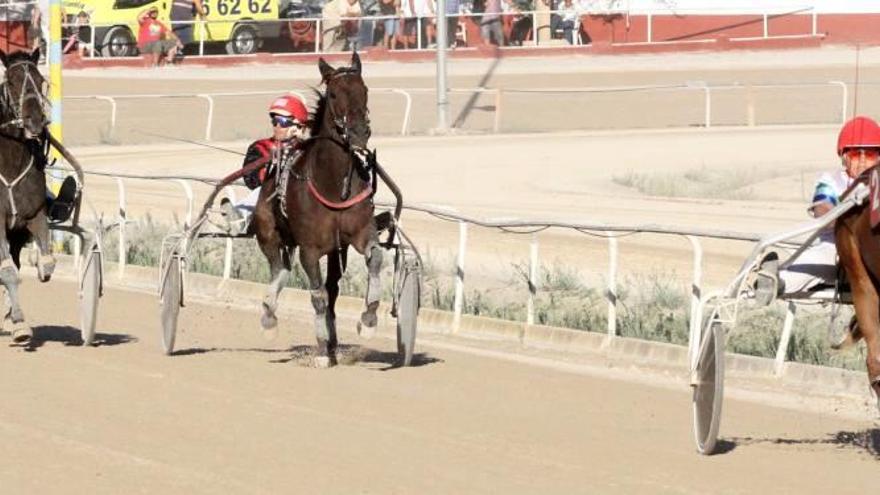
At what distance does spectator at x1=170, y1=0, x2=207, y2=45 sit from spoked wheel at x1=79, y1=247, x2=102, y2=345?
92.5ft

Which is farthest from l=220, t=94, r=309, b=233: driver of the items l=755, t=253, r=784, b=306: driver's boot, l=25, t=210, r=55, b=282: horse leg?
l=755, t=253, r=784, b=306: driver's boot

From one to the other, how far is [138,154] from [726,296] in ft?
84.8

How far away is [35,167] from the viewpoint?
542 inches

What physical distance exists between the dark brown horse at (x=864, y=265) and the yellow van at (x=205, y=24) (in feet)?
109

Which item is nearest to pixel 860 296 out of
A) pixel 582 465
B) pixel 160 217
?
pixel 582 465

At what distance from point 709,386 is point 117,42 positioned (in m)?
34.9

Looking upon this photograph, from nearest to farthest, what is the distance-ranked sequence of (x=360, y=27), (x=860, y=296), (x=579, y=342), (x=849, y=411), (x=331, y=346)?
(x=860, y=296)
(x=849, y=411)
(x=331, y=346)
(x=579, y=342)
(x=360, y=27)

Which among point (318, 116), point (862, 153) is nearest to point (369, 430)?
point (862, 153)

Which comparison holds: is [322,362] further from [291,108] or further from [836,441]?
[836,441]

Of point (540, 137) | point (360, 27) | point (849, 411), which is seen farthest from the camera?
point (360, 27)

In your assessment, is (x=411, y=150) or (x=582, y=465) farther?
(x=411, y=150)

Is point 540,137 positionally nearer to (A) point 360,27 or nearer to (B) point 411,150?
(B) point 411,150

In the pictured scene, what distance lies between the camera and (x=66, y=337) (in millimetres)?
14758

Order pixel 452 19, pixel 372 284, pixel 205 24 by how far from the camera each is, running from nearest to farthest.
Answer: pixel 372 284, pixel 205 24, pixel 452 19
